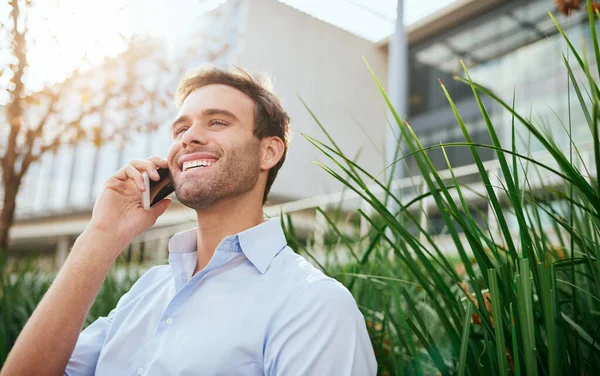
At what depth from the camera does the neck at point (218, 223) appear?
5.89 feet

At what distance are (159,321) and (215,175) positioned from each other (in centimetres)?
53

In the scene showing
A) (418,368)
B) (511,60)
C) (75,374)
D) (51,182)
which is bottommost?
(75,374)

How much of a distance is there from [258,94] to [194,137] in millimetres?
364

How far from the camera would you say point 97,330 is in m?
1.80

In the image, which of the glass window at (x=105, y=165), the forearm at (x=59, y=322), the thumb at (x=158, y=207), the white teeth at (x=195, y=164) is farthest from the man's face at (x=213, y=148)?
the glass window at (x=105, y=165)

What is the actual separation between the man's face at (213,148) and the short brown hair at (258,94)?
0.12 feet

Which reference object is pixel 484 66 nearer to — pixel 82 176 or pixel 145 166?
pixel 145 166

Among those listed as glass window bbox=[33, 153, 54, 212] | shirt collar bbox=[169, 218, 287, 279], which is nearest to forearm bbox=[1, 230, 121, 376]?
shirt collar bbox=[169, 218, 287, 279]

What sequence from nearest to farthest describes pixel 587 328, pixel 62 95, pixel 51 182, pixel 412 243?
pixel 412 243 < pixel 587 328 < pixel 62 95 < pixel 51 182

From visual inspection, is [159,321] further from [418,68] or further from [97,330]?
[418,68]

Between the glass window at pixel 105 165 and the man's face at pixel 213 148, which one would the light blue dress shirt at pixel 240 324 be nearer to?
the man's face at pixel 213 148

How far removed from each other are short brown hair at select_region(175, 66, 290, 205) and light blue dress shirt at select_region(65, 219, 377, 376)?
52 cm

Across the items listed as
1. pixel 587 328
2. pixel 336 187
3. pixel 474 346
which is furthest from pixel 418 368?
pixel 336 187

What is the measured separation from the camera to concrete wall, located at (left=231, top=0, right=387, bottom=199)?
2058cm
